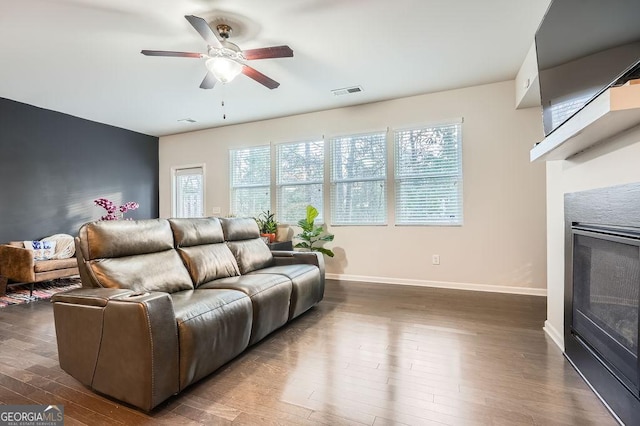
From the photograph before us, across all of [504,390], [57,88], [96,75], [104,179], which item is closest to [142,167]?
[104,179]

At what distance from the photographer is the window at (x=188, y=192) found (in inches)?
238

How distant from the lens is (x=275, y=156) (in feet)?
17.3

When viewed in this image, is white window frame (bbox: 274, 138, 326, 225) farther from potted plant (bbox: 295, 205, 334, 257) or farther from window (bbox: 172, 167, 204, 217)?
window (bbox: 172, 167, 204, 217)

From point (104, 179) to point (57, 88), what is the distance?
6.15ft

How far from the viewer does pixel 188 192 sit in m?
6.20

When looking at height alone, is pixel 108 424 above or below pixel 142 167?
below

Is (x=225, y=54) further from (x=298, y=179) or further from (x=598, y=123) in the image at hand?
(x=298, y=179)

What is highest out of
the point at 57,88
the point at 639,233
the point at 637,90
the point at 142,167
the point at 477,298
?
the point at 57,88

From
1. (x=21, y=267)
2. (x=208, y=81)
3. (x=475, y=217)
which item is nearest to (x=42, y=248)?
(x=21, y=267)

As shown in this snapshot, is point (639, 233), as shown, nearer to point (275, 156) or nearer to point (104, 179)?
point (275, 156)

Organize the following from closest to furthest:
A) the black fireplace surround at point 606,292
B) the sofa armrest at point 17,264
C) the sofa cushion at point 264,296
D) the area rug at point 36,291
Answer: the black fireplace surround at point 606,292, the sofa cushion at point 264,296, the area rug at point 36,291, the sofa armrest at point 17,264

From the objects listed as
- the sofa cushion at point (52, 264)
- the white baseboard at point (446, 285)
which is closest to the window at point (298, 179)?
the white baseboard at point (446, 285)

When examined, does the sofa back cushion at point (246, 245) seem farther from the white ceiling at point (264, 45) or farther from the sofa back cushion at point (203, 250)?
the white ceiling at point (264, 45)

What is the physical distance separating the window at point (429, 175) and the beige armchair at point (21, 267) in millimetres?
4707
